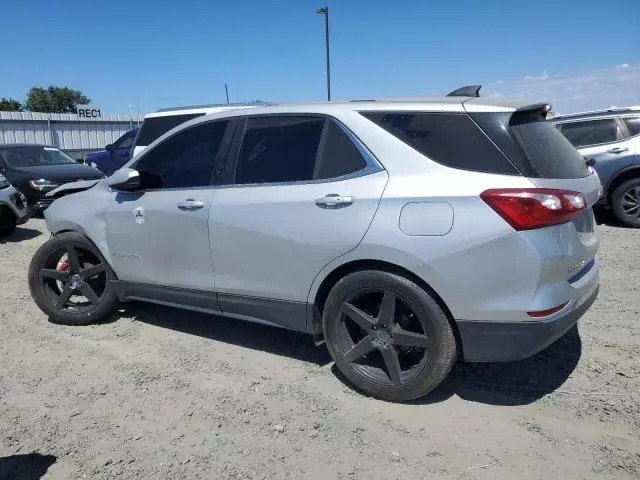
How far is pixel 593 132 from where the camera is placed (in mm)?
8570

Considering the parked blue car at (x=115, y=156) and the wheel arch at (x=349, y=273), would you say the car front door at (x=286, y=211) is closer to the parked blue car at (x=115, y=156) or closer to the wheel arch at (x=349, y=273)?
the wheel arch at (x=349, y=273)

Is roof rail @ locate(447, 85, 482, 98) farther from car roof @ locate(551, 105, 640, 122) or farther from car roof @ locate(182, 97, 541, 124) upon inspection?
car roof @ locate(551, 105, 640, 122)

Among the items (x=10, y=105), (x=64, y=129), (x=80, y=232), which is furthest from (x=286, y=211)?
(x=10, y=105)

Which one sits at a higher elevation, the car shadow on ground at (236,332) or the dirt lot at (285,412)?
the car shadow on ground at (236,332)

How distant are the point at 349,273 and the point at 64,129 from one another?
2199cm

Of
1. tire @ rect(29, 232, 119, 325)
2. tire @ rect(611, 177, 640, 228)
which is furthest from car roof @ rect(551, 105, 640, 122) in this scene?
tire @ rect(29, 232, 119, 325)

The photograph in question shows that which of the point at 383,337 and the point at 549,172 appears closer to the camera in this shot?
the point at 549,172

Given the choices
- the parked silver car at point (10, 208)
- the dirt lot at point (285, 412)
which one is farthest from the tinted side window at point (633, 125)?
the parked silver car at point (10, 208)

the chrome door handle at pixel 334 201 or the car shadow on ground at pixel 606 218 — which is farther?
the car shadow on ground at pixel 606 218

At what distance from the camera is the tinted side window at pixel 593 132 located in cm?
838

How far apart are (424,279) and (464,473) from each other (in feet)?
3.30

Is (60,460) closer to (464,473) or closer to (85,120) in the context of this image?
(464,473)

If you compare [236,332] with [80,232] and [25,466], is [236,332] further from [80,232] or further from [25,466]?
[25,466]

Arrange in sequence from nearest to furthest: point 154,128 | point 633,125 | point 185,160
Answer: point 185,160, point 633,125, point 154,128
